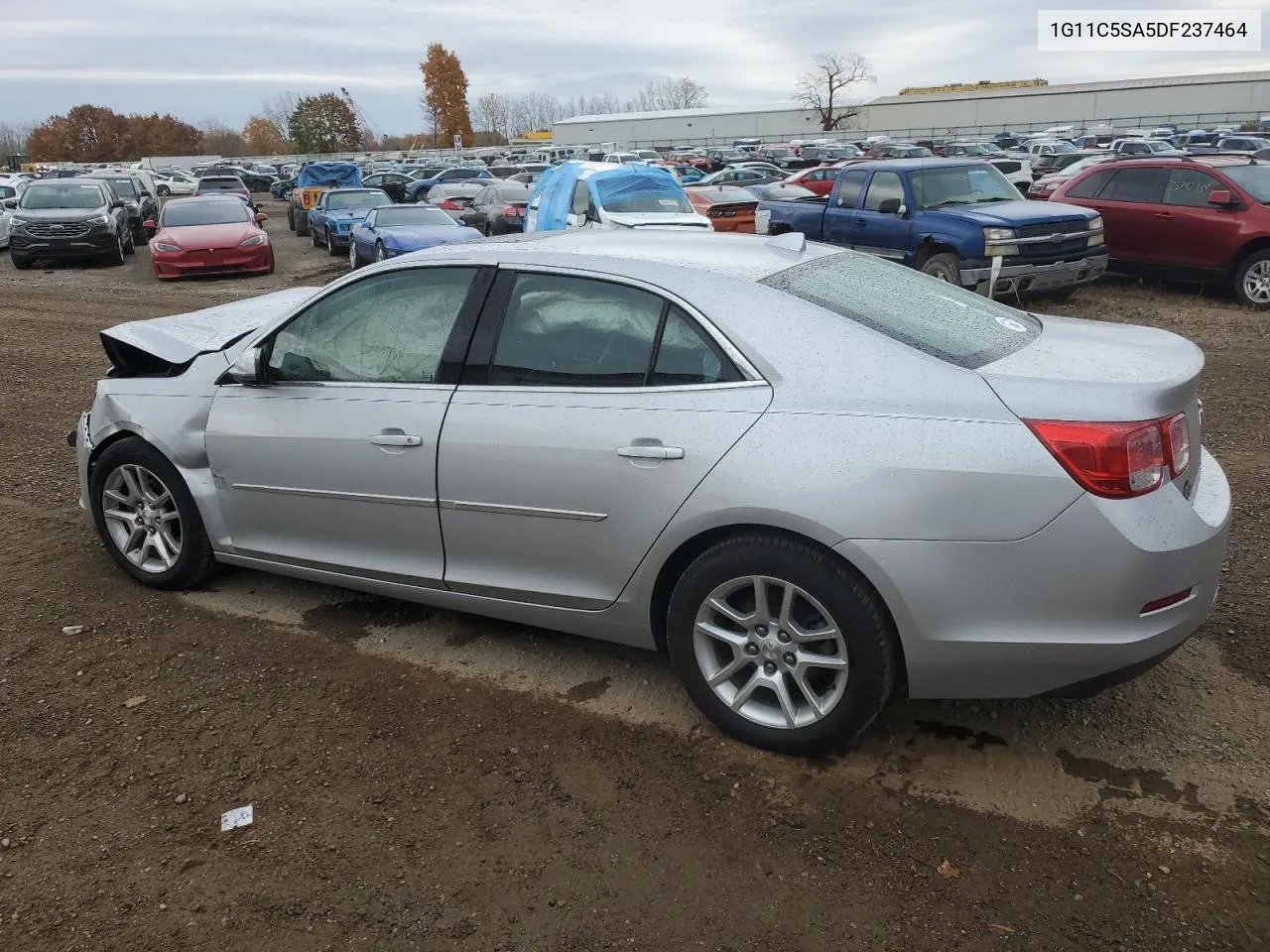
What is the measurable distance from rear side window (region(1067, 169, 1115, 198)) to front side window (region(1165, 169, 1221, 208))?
862 mm

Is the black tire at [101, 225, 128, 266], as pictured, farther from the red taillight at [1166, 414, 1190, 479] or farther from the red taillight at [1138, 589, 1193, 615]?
the red taillight at [1138, 589, 1193, 615]

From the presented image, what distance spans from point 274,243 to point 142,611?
69.2 feet

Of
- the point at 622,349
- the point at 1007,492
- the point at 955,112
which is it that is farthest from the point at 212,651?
the point at 955,112

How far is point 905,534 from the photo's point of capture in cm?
282

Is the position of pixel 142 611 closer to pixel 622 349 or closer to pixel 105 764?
pixel 105 764

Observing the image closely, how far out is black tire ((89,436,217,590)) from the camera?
4.38 m

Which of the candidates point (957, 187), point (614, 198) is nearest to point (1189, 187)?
point (957, 187)

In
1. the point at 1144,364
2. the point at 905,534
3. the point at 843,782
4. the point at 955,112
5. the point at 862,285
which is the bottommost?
the point at 843,782

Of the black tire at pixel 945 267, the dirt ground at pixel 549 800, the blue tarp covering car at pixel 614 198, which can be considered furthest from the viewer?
the blue tarp covering car at pixel 614 198

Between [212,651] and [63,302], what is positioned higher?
[63,302]

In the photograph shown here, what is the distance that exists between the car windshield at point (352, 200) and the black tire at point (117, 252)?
3.94 meters

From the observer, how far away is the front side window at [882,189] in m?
12.1

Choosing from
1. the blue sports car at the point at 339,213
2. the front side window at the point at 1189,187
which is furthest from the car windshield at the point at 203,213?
the front side window at the point at 1189,187

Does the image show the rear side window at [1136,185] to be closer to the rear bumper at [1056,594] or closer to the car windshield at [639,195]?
the car windshield at [639,195]
